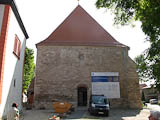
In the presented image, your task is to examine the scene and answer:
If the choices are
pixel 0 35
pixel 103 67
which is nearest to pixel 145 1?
pixel 0 35

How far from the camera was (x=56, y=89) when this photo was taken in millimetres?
16531

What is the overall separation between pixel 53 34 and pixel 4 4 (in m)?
9.47

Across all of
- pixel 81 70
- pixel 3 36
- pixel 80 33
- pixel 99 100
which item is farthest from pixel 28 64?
pixel 3 36

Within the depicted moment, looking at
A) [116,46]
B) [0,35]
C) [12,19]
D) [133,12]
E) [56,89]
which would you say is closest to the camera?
[133,12]

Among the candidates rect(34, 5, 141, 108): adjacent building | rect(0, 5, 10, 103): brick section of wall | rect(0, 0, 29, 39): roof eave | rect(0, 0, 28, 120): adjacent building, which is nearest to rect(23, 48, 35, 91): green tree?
rect(34, 5, 141, 108): adjacent building

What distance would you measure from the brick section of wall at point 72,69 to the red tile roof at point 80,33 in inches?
23.5

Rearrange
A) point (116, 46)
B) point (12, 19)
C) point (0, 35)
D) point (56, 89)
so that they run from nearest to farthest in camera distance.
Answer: point (0, 35)
point (12, 19)
point (56, 89)
point (116, 46)

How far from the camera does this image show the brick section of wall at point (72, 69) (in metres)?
16.4

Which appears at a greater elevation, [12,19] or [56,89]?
[12,19]

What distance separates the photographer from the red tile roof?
17969 millimetres

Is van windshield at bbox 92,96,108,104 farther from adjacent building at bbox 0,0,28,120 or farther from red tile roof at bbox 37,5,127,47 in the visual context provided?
red tile roof at bbox 37,5,127,47

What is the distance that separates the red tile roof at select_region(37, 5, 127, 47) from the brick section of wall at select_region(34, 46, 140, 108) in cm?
60

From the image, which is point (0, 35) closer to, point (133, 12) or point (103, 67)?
point (133, 12)

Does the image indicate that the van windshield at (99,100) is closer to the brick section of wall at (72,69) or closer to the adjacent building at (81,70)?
the adjacent building at (81,70)
